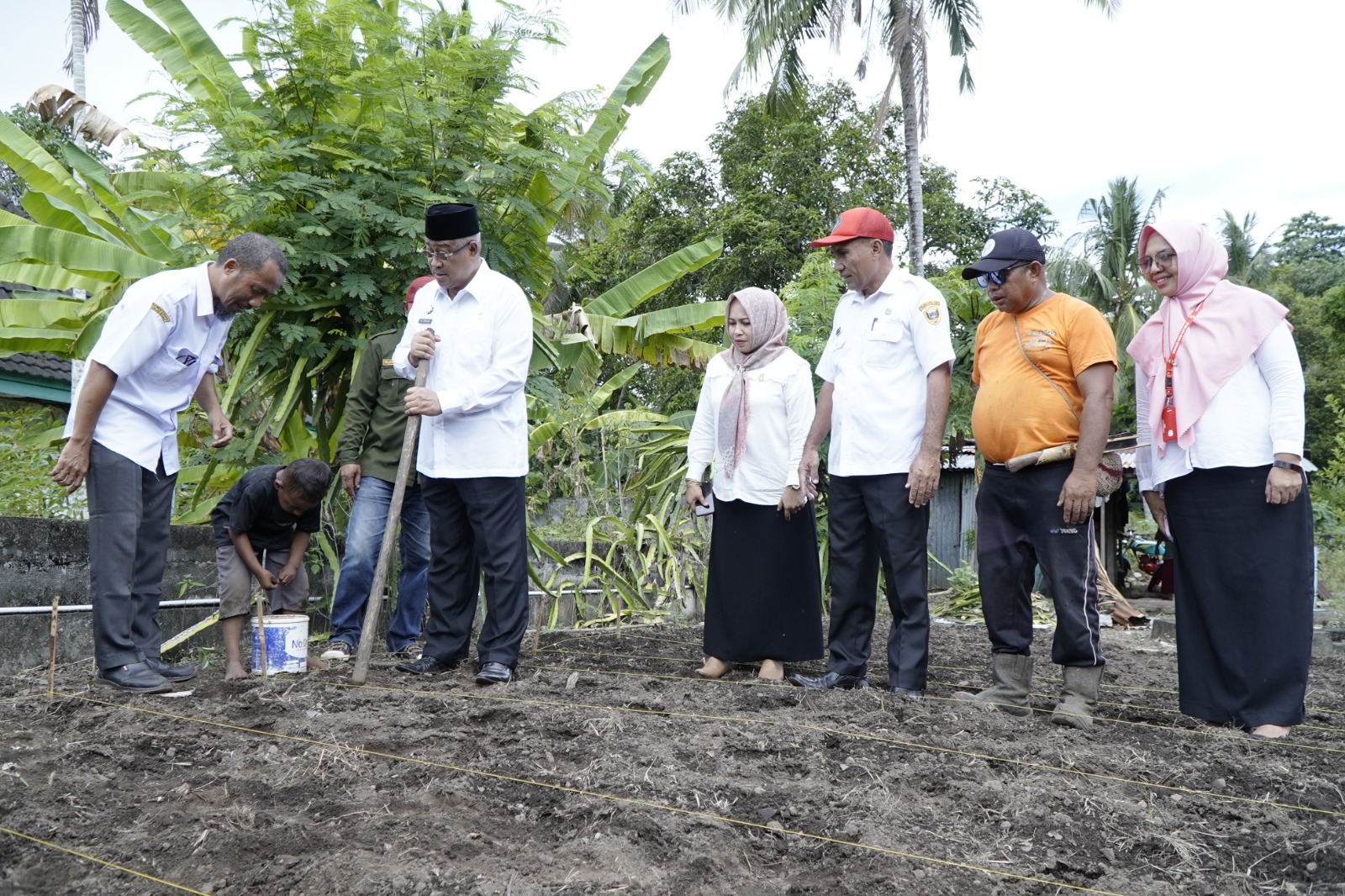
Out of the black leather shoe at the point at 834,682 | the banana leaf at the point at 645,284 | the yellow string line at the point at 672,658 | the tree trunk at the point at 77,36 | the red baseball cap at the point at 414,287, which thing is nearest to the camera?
the black leather shoe at the point at 834,682

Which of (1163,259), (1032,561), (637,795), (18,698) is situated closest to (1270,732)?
(1032,561)

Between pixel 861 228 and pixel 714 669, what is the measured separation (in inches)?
73.1

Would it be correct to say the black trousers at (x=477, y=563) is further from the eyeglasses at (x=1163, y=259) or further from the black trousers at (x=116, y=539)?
the eyeglasses at (x=1163, y=259)

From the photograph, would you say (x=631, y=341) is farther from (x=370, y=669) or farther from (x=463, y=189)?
(x=370, y=669)

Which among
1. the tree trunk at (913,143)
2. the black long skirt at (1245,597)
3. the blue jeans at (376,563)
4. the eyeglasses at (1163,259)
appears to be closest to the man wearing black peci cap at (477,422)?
the blue jeans at (376,563)

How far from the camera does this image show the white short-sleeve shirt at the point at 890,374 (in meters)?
3.92

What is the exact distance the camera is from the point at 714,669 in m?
4.39

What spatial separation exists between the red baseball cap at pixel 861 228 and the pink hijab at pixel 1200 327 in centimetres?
90

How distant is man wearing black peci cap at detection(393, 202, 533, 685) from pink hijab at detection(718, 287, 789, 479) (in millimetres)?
851

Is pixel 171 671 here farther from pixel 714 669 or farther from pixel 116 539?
pixel 714 669

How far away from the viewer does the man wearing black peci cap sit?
4.07m

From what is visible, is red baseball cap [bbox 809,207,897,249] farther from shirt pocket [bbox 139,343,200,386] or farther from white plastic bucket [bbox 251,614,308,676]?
white plastic bucket [bbox 251,614,308,676]

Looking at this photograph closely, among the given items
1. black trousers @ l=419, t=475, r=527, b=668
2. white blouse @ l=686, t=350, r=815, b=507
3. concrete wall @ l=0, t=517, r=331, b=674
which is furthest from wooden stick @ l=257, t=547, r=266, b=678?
white blouse @ l=686, t=350, r=815, b=507

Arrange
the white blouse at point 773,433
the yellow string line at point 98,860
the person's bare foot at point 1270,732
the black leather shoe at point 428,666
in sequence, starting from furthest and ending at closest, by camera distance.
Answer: the white blouse at point 773,433, the black leather shoe at point 428,666, the person's bare foot at point 1270,732, the yellow string line at point 98,860
